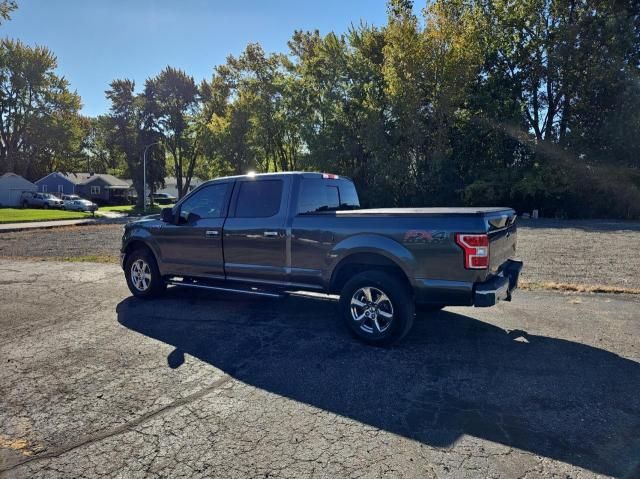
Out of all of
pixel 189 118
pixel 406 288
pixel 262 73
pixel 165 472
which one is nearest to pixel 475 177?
pixel 262 73

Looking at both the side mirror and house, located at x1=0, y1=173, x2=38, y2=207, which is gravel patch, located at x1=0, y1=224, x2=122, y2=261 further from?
house, located at x1=0, y1=173, x2=38, y2=207

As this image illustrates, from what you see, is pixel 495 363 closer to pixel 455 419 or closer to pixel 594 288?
pixel 455 419

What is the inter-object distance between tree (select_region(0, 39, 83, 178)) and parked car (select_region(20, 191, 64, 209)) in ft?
45.4

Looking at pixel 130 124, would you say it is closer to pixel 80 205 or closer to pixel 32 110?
pixel 80 205

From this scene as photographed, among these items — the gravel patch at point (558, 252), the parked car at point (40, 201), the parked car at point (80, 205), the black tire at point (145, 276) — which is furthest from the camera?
the parked car at point (40, 201)

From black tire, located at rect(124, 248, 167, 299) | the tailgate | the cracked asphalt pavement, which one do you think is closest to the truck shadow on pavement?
the cracked asphalt pavement

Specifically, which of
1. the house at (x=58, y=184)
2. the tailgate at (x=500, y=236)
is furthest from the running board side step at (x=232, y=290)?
the house at (x=58, y=184)

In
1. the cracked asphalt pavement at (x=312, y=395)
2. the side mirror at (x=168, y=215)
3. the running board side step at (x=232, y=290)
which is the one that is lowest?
the cracked asphalt pavement at (x=312, y=395)

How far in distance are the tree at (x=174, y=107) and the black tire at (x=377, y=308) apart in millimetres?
45759

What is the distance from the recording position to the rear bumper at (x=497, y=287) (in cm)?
428

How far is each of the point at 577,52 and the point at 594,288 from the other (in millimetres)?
25329

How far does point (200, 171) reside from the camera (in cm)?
6406

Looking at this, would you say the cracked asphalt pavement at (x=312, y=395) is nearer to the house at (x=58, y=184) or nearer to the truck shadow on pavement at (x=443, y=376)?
the truck shadow on pavement at (x=443, y=376)

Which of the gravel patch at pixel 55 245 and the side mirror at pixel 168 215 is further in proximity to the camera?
the gravel patch at pixel 55 245
